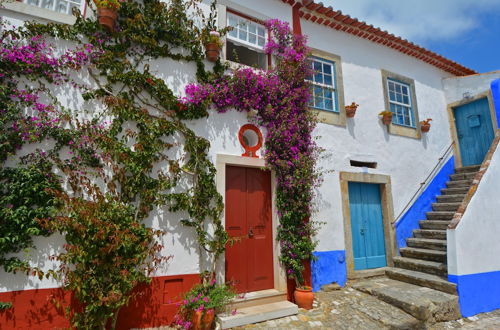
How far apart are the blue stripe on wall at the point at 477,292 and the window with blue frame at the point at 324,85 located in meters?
4.21

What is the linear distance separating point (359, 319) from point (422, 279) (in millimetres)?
1774

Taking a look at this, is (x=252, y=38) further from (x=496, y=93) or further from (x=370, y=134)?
(x=496, y=93)

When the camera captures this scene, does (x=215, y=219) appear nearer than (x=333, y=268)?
Yes

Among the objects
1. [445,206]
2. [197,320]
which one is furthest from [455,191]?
[197,320]

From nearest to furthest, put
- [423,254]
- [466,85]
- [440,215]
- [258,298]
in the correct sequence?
Answer: [258,298]
[423,254]
[440,215]
[466,85]

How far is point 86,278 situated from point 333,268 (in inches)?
178

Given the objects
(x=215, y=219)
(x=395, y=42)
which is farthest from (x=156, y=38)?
(x=395, y=42)

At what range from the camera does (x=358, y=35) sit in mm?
7336

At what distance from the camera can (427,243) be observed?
6.26m

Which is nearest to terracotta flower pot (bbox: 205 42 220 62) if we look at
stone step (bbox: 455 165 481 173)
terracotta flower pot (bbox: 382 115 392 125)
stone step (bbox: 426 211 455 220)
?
terracotta flower pot (bbox: 382 115 392 125)

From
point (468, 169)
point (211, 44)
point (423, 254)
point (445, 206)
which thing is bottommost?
point (423, 254)

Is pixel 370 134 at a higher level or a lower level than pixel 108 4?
lower

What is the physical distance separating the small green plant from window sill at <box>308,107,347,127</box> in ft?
13.3

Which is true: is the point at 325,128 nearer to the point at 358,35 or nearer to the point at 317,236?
the point at 317,236
